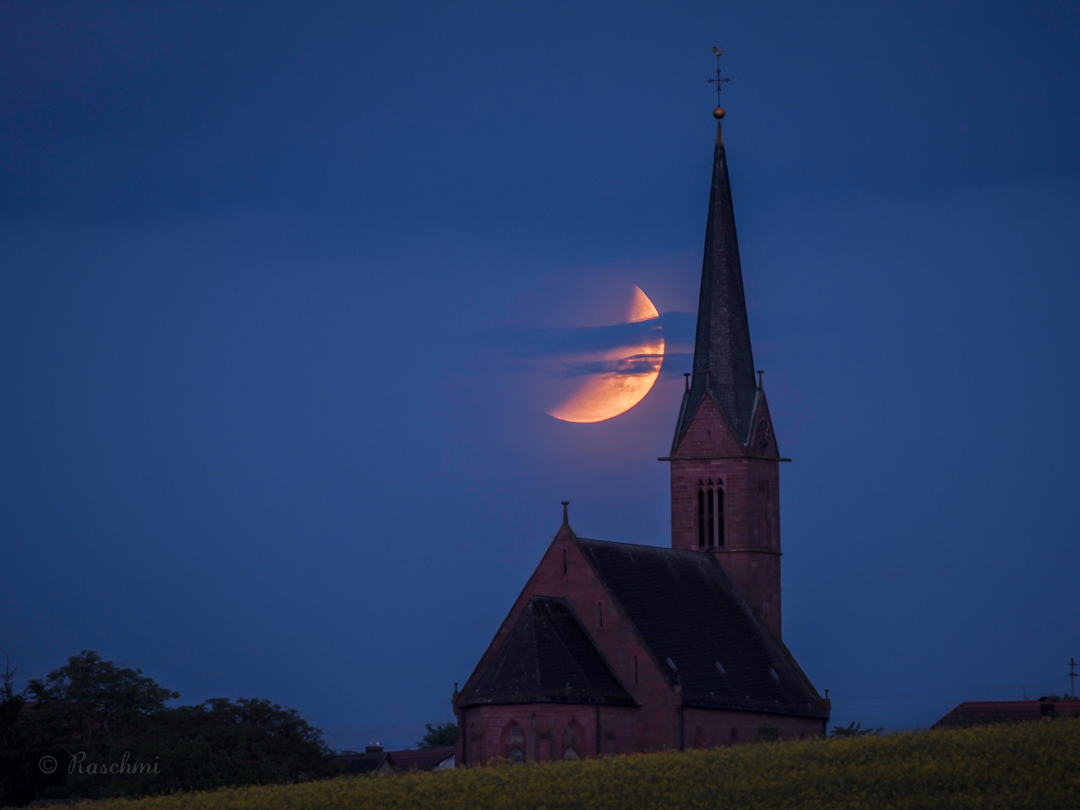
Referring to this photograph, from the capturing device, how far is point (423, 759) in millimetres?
117500

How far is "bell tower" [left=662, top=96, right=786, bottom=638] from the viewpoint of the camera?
79.6 meters

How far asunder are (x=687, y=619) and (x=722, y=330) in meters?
16.4

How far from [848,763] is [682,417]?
38298mm

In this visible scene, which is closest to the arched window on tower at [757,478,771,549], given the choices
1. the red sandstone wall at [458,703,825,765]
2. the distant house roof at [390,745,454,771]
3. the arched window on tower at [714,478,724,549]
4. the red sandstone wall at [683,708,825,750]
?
the arched window on tower at [714,478,724,549]

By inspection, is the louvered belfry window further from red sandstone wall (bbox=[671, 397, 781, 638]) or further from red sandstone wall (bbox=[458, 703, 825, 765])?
red sandstone wall (bbox=[458, 703, 825, 765])

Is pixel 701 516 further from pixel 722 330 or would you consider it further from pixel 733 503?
pixel 722 330

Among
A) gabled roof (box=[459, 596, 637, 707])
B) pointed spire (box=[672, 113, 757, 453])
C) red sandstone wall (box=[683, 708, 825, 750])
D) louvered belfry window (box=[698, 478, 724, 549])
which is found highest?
pointed spire (box=[672, 113, 757, 453])

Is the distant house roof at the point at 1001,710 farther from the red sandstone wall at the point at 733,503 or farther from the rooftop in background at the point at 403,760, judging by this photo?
the rooftop in background at the point at 403,760

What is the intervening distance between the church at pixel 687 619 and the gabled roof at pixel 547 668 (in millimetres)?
75

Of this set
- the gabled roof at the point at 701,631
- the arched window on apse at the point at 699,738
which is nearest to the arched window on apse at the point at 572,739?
the gabled roof at the point at 701,631

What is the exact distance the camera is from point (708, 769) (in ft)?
150

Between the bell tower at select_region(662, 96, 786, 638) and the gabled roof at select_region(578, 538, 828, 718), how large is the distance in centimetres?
136

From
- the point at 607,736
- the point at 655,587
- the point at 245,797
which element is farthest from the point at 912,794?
the point at 655,587

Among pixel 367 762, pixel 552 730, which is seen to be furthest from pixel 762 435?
pixel 367 762
